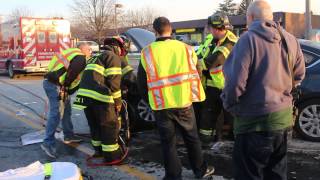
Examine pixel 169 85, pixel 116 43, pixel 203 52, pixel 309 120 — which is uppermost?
pixel 116 43

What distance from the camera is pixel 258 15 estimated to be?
360cm

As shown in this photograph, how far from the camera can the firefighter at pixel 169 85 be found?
483 cm

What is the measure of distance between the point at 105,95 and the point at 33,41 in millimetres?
15674

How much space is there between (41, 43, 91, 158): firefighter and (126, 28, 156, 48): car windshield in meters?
1.10

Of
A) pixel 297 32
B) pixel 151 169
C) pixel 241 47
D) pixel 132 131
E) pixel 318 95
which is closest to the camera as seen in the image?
pixel 241 47

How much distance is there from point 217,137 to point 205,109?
705 mm

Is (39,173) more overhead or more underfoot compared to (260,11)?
more underfoot

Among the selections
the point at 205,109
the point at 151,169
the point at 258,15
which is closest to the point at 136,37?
the point at 205,109

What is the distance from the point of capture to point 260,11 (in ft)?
11.8

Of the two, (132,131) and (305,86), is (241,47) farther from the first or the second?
(132,131)

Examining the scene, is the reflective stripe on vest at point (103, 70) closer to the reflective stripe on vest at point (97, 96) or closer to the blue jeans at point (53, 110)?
the reflective stripe on vest at point (97, 96)

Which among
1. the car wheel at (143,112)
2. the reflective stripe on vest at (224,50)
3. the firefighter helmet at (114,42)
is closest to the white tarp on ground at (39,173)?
the firefighter helmet at (114,42)

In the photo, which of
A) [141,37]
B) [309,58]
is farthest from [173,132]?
[141,37]

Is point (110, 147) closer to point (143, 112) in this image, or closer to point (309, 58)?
point (143, 112)
